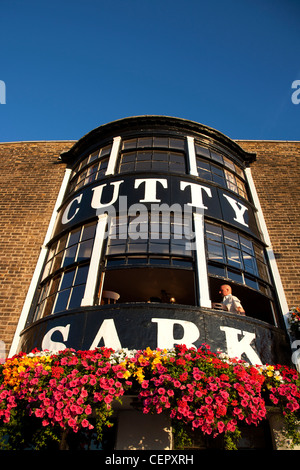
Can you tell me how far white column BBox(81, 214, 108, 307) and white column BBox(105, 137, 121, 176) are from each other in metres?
1.64

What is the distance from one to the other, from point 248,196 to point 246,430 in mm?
6064

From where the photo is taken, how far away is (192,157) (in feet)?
27.1

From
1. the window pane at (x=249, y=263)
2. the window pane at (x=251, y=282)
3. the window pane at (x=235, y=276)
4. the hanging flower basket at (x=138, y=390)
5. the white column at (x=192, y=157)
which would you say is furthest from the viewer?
the white column at (x=192, y=157)

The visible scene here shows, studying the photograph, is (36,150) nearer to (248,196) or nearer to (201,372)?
(248,196)

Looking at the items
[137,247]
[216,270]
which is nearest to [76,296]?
[137,247]

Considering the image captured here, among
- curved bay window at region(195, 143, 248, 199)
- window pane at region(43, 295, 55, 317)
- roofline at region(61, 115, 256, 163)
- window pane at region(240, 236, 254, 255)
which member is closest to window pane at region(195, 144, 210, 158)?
curved bay window at region(195, 143, 248, 199)

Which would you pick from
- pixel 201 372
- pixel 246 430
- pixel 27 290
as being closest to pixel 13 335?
pixel 27 290

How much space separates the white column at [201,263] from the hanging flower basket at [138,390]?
4.48 ft

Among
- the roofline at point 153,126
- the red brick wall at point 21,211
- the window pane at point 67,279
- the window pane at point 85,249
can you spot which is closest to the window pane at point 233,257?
the window pane at point 85,249

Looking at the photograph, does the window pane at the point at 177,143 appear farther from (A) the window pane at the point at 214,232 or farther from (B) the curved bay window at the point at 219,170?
(A) the window pane at the point at 214,232

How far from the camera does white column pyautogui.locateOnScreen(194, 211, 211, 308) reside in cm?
560

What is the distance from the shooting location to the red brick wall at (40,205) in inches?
282

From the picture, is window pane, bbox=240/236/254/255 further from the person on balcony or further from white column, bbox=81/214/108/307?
white column, bbox=81/214/108/307
